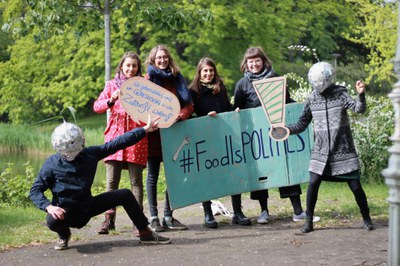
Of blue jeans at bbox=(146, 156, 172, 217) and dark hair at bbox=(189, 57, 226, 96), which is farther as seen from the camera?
dark hair at bbox=(189, 57, 226, 96)

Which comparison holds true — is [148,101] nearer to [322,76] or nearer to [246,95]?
[246,95]

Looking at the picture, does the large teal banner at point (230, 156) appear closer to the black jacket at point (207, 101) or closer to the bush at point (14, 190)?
the black jacket at point (207, 101)

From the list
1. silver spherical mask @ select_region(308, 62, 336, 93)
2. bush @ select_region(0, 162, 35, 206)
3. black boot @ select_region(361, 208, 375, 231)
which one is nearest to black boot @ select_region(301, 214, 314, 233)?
black boot @ select_region(361, 208, 375, 231)

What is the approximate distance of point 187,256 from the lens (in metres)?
6.25

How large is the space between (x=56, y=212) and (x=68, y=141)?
1.98 feet

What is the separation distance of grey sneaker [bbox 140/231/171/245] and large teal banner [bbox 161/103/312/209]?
78cm

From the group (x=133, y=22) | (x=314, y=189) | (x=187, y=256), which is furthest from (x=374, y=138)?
(x=187, y=256)

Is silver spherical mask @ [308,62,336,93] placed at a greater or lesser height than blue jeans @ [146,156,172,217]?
greater

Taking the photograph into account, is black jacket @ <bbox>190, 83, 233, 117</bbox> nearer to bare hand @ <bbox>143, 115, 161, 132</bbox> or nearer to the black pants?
bare hand @ <bbox>143, 115, 161, 132</bbox>

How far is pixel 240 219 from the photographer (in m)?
7.84

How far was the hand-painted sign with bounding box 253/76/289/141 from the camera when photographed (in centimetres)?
759

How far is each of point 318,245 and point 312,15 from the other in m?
18.4

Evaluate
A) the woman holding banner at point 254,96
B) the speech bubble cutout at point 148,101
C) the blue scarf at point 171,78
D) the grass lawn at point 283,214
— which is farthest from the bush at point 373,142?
the speech bubble cutout at point 148,101

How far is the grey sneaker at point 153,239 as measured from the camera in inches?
269
